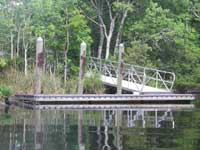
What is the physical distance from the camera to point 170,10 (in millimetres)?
38531

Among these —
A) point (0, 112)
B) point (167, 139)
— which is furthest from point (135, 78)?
point (167, 139)

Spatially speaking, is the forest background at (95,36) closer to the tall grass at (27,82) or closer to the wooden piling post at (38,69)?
the tall grass at (27,82)

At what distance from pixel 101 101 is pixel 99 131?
11.4 meters

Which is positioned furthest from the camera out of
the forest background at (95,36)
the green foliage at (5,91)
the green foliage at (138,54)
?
the green foliage at (138,54)

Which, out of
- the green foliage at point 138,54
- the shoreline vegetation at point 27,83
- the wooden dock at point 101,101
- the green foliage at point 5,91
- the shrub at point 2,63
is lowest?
the wooden dock at point 101,101

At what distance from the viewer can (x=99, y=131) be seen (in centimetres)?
1527

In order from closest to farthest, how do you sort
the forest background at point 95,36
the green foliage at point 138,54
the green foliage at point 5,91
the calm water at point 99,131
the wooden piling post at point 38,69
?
1. the calm water at point 99,131
2. the wooden piling post at point 38,69
3. the green foliage at point 5,91
4. the forest background at point 95,36
5. the green foliage at point 138,54

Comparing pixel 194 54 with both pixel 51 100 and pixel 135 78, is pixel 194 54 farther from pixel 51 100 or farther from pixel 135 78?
pixel 51 100

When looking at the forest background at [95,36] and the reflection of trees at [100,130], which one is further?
the forest background at [95,36]

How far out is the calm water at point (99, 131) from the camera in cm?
1245

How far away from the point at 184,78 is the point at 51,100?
476 inches

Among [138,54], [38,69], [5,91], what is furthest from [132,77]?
[5,91]

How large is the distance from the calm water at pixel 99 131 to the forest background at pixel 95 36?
8.19m

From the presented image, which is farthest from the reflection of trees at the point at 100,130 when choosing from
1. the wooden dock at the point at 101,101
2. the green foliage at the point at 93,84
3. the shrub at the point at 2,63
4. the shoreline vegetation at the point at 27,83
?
the green foliage at the point at 93,84
